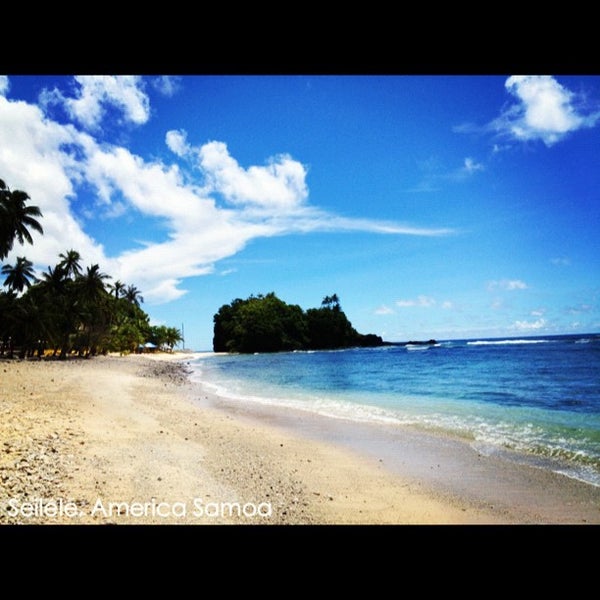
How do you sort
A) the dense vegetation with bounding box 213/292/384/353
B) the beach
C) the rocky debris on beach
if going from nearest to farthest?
the beach, the rocky debris on beach, the dense vegetation with bounding box 213/292/384/353

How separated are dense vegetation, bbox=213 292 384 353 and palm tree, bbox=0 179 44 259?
162 ft

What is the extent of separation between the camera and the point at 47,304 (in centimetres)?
3322

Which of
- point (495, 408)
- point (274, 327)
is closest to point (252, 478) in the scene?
point (495, 408)

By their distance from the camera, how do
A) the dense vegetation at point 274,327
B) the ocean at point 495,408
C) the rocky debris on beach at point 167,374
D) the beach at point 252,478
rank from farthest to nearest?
1. the dense vegetation at point 274,327
2. the rocky debris on beach at point 167,374
3. the ocean at point 495,408
4. the beach at point 252,478

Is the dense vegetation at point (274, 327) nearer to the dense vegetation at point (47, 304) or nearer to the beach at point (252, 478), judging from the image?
the dense vegetation at point (47, 304)

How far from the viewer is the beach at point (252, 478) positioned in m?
3.86

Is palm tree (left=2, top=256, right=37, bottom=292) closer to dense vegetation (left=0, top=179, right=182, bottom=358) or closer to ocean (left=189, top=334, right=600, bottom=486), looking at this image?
dense vegetation (left=0, top=179, right=182, bottom=358)

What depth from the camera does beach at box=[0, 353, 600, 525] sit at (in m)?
3.86

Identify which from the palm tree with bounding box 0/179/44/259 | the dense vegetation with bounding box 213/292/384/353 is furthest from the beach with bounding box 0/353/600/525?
the dense vegetation with bounding box 213/292/384/353

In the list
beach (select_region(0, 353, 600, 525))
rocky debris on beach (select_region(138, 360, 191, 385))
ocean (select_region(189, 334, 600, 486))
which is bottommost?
rocky debris on beach (select_region(138, 360, 191, 385))

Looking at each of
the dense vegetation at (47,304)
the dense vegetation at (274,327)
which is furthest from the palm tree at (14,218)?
the dense vegetation at (274,327)
